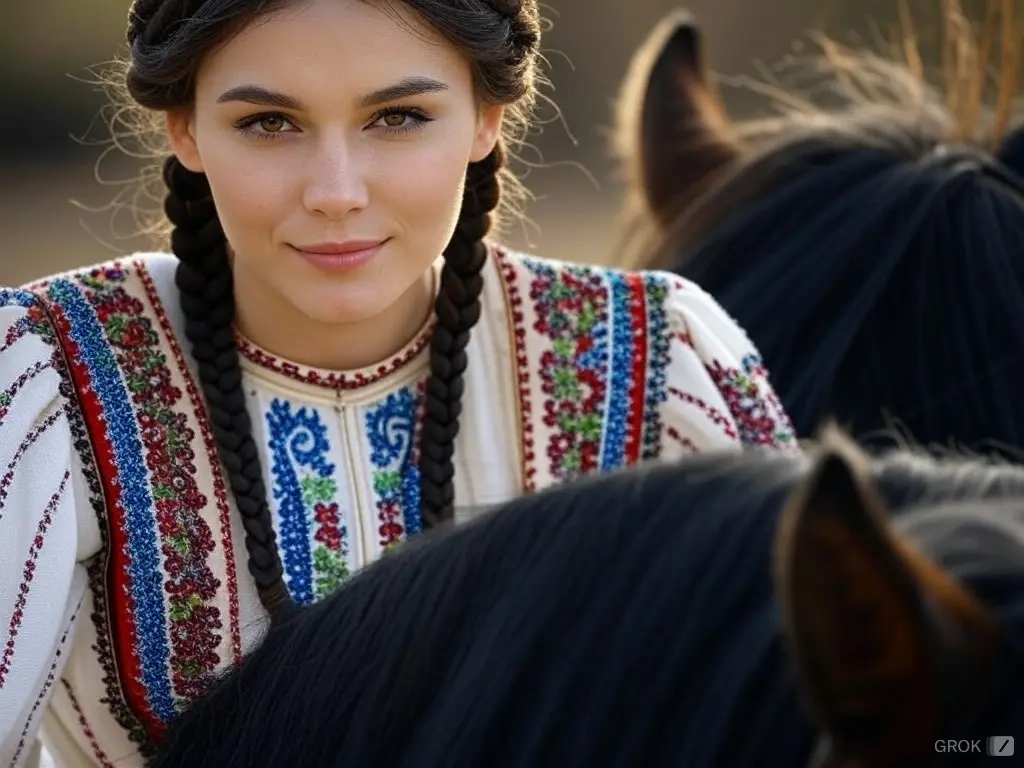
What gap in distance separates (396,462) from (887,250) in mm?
430

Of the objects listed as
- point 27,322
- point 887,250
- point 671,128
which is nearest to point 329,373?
point 27,322

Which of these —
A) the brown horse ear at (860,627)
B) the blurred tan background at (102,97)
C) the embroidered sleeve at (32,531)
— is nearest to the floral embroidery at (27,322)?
the embroidered sleeve at (32,531)

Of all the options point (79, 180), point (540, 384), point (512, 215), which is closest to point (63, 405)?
point (540, 384)

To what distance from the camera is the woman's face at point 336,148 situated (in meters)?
1.19

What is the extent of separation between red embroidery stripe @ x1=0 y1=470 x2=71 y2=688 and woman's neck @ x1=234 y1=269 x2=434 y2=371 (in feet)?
0.70

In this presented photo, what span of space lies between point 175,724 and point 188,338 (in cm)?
46

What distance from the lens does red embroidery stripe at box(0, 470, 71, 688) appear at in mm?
1181

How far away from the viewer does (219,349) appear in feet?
4.38

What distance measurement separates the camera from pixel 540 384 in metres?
1.40

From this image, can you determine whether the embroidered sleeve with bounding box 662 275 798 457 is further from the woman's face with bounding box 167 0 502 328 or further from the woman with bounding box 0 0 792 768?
the woman's face with bounding box 167 0 502 328

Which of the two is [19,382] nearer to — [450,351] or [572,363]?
[450,351]

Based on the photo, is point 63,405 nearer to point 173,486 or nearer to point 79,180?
point 173,486

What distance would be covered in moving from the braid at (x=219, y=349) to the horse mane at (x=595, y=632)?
465 mm

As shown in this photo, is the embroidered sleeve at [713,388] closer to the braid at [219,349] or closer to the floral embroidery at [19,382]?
the braid at [219,349]
